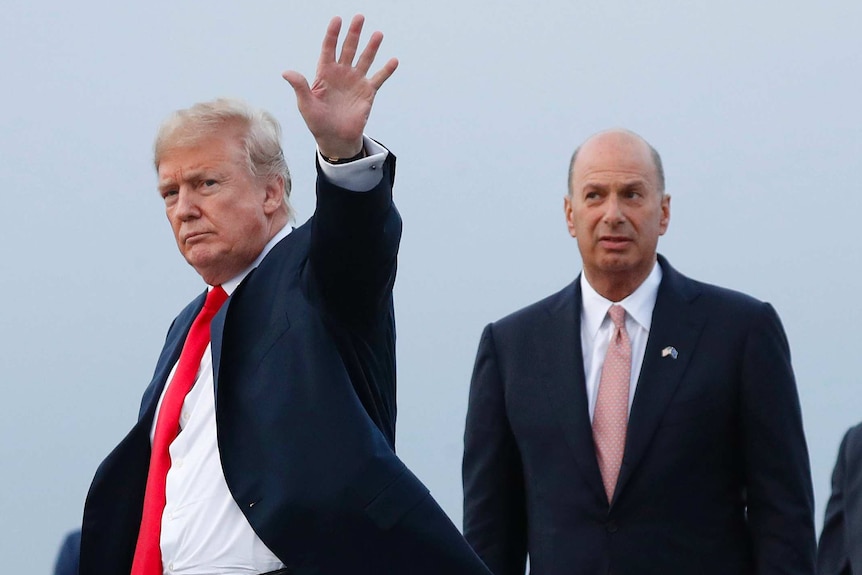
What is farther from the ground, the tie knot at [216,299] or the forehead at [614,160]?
the forehead at [614,160]

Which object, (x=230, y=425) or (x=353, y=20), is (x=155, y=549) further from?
(x=353, y=20)

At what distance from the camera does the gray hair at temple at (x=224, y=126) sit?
3.44 metres

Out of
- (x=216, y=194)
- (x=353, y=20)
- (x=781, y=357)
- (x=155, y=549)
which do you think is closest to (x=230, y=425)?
(x=155, y=549)

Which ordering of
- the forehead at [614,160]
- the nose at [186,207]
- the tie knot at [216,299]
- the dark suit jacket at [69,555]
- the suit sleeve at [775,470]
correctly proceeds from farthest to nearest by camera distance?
the forehead at [614,160] < the suit sleeve at [775,470] < the dark suit jacket at [69,555] < the tie knot at [216,299] < the nose at [186,207]

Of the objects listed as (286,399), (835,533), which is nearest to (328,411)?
(286,399)

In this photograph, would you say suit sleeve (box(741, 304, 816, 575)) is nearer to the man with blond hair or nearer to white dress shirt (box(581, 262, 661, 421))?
white dress shirt (box(581, 262, 661, 421))

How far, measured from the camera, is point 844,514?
144 inches

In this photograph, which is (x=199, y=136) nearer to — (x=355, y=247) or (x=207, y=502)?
(x=355, y=247)

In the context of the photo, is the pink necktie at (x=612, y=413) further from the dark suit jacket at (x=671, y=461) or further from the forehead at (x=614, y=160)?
the forehead at (x=614, y=160)

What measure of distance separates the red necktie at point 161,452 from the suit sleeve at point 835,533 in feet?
4.60

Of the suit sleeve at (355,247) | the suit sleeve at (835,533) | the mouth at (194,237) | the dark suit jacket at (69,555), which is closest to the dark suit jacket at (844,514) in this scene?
the suit sleeve at (835,533)

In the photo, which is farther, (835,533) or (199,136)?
(835,533)

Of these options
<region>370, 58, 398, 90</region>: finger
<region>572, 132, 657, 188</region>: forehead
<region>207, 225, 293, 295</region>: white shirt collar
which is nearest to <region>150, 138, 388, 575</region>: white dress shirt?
<region>370, 58, 398, 90</region>: finger

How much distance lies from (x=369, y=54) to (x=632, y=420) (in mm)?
1347
